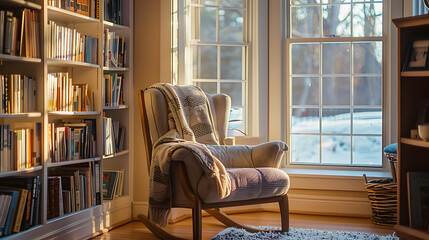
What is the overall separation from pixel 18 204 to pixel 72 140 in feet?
2.26

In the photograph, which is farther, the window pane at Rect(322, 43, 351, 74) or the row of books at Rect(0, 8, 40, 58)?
the window pane at Rect(322, 43, 351, 74)

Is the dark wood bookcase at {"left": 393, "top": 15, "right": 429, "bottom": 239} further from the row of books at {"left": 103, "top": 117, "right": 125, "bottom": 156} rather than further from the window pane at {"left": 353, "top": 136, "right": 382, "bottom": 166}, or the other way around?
the row of books at {"left": 103, "top": 117, "right": 125, "bottom": 156}

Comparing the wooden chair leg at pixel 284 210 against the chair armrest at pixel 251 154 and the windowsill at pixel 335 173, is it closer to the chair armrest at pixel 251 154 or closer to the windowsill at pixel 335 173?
the chair armrest at pixel 251 154

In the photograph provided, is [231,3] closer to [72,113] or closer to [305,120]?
[305,120]

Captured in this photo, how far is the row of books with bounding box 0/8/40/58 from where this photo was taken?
2.85 m

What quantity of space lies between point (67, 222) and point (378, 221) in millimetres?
2282

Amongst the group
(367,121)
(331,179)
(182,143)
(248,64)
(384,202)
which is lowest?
(384,202)

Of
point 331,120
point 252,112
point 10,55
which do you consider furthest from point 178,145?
point 331,120

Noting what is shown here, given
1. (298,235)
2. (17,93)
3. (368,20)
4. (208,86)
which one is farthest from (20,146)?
(368,20)

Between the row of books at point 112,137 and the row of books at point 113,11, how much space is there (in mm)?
764

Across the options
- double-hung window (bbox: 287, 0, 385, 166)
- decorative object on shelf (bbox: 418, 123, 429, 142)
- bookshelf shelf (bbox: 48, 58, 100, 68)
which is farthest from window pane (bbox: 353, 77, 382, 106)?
bookshelf shelf (bbox: 48, 58, 100, 68)

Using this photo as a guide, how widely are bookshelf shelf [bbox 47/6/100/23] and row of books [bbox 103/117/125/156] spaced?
72cm

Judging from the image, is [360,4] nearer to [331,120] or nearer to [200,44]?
[331,120]

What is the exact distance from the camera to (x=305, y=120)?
4.65 meters
